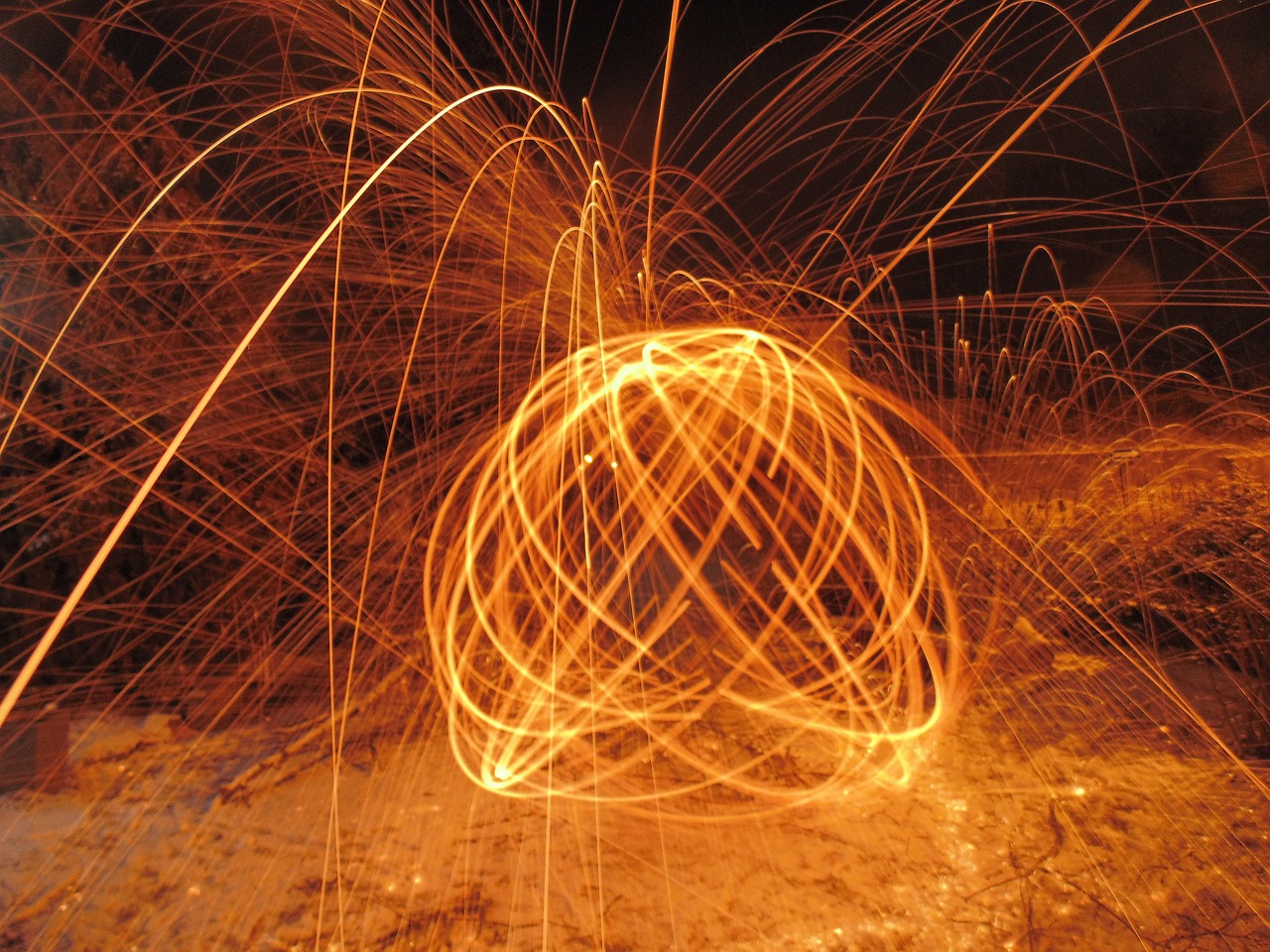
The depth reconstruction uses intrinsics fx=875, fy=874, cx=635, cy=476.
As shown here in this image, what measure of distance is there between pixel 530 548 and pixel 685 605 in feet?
4.17

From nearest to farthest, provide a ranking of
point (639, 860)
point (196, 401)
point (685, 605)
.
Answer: point (639, 860), point (685, 605), point (196, 401)

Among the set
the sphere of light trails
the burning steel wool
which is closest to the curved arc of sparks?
the burning steel wool

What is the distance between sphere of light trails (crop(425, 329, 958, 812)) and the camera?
4.41 metres

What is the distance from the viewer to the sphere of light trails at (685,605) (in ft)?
14.5

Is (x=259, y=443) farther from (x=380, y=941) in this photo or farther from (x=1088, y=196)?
(x=1088, y=196)

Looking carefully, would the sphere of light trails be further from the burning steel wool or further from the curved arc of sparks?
the curved arc of sparks

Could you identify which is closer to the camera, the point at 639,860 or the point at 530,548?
the point at 639,860

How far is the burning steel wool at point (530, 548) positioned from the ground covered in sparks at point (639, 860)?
0.02 metres

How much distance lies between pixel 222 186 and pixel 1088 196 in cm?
819

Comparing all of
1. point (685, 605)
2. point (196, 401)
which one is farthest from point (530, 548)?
point (196, 401)

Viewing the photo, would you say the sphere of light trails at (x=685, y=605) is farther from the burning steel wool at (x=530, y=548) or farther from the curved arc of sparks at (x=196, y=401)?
the curved arc of sparks at (x=196, y=401)

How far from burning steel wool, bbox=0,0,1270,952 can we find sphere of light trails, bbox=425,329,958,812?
0.06 m

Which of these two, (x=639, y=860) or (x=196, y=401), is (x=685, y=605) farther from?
(x=196, y=401)

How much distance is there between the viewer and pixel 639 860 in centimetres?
364
